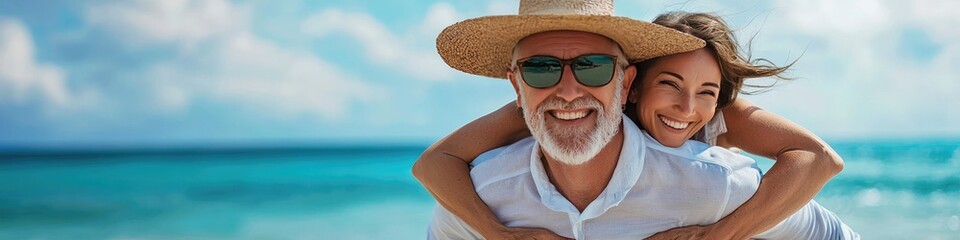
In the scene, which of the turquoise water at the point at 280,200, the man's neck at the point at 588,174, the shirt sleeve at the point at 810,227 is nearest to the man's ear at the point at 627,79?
the man's neck at the point at 588,174

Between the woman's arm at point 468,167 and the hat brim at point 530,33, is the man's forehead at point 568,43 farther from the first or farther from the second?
the woman's arm at point 468,167

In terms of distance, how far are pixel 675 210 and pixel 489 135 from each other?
2.43 feet

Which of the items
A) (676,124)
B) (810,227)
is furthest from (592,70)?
(810,227)

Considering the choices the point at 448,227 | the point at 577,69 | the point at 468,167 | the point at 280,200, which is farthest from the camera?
the point at 280,200

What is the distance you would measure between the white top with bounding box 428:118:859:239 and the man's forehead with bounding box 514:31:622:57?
0.92ft

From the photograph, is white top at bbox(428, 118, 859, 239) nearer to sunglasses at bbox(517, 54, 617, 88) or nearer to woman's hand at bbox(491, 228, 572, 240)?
woman's hand at bbox(491, 228, 572, 240)

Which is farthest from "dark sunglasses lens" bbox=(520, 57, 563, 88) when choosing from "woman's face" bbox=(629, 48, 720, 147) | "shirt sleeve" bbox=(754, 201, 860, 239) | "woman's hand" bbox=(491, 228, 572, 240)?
"shirt sleeve" bbox=(754, 201, 860, 239)

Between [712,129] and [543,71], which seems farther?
[712,129]

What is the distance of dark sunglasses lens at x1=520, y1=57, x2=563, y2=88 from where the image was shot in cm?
314

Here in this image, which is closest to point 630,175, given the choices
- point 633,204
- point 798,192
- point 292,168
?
point 633,204

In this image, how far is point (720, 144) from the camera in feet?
12.0

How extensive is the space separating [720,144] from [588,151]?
69 centimetres

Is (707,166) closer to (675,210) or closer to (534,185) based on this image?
(675,210)

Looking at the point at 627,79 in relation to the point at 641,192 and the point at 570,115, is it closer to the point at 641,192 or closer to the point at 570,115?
the point at 570,115
